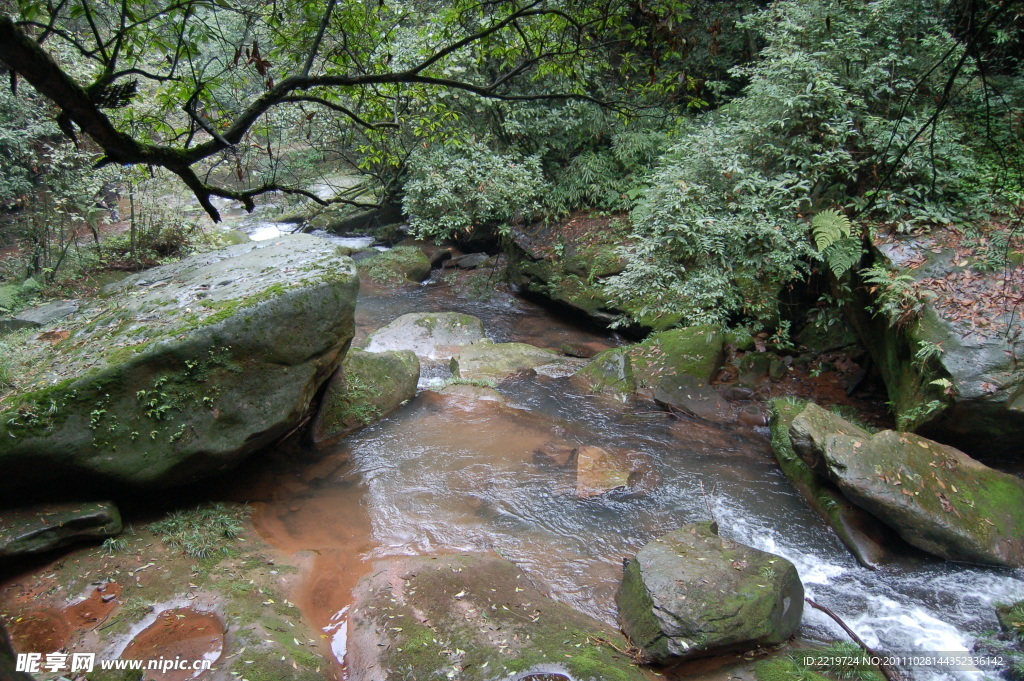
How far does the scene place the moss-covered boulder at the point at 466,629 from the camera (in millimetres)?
3465

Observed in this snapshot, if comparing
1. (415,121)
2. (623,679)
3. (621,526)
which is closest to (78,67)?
(415,121)

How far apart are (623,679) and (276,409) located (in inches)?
147

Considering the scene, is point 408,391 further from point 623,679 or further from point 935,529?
point 935,529

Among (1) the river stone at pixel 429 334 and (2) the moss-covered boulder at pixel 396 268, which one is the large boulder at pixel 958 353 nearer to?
(1) the river stone at pixel 429 334

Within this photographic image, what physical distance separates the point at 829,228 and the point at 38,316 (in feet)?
38.2

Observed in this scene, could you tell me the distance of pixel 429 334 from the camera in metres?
9.87

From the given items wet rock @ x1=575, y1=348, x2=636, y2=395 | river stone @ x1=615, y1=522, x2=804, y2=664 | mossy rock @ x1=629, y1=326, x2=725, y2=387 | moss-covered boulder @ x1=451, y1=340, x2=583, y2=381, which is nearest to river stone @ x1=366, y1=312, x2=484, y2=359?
moss-covered boulder @ x1=451, y1=340, x2=583, y2=381

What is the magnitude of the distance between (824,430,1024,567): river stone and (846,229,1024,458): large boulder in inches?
15.7

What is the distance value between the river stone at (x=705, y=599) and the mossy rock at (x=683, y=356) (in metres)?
3.47

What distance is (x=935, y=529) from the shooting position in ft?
16.1

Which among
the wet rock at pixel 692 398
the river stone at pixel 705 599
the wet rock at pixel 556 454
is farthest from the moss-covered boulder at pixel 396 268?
the river stone at pixel 705 599

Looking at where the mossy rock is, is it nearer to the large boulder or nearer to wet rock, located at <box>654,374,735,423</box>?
wet rock, located at <box>654,374,735,423</box>

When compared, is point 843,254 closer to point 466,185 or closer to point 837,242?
point 837,242

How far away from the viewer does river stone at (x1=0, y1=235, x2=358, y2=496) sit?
422 centimetres
